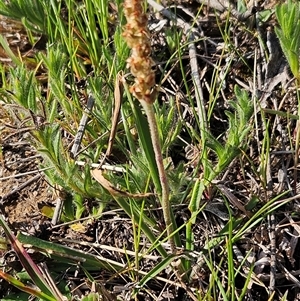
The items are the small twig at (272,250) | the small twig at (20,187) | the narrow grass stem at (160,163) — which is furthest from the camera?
the small twig at (20,187)

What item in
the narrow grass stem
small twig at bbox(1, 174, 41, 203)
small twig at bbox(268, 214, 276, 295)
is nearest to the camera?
the narrow grass stem

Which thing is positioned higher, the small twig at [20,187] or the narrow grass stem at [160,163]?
the narrow grass stem at [160,163]

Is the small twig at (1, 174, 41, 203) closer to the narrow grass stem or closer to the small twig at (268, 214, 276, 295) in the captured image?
the narrow grass stem

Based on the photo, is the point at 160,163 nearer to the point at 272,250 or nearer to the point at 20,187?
the point at 272,250

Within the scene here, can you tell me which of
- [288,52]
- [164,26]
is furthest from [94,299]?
[164,26]

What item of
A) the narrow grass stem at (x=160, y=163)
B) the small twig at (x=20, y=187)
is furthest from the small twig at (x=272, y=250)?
the small twig at (x=20, y=187)

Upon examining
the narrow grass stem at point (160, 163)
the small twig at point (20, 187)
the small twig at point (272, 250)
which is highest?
the narrow grass stem at point (160, 163)

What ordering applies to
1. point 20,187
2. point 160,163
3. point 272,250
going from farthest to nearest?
point 20,187 < point 272,250 < point 160,163

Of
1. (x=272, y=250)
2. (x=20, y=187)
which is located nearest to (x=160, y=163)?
(x=272, y=250)

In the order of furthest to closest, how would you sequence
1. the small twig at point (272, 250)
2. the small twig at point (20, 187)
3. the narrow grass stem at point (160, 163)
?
1. the small twig at point (20, 187)
2. the small twig at point (272, 250)
3. the narrow grass stem at point (160, 163)

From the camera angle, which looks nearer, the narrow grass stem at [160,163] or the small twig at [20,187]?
the narrow grass stem at [160,163]

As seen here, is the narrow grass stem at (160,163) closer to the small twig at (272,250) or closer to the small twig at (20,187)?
the small twig at (272,250)

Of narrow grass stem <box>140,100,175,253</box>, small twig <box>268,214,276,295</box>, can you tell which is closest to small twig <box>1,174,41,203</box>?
narrow grass stem <box>140,100,175,253</box>

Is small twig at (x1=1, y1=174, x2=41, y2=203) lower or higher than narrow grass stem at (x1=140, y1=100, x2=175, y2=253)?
lower
